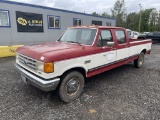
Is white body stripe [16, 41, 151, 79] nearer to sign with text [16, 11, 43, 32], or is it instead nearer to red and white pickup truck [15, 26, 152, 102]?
red and white pickup truck [15, 26, 152, 102]

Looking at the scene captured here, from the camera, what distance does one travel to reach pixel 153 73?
20.6 ft

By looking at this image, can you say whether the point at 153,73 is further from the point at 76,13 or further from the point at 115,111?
the point at 76,13

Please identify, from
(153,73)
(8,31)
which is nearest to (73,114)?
(153,73)

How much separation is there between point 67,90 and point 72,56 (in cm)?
90

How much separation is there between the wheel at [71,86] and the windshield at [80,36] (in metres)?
1.09

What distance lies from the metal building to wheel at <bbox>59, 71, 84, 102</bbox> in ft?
31.0

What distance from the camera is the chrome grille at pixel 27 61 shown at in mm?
3480

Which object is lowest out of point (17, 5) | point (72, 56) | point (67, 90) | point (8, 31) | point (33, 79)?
point (67, 90)

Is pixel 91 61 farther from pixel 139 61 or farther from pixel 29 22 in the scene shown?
pixel 29 22

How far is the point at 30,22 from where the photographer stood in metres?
12.5

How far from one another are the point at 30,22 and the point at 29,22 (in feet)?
0.30

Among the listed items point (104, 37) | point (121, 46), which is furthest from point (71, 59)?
point (121, 46)

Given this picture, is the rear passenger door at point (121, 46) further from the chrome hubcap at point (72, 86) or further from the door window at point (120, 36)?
the chrome hubcap at point (72, 86)

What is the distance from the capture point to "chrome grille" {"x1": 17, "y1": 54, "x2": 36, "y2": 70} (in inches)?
137
